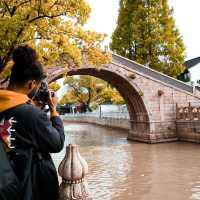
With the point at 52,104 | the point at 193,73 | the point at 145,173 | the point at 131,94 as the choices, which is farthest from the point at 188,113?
the point at 193,73

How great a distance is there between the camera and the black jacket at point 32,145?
7.14ft

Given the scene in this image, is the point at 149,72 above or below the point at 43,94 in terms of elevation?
above

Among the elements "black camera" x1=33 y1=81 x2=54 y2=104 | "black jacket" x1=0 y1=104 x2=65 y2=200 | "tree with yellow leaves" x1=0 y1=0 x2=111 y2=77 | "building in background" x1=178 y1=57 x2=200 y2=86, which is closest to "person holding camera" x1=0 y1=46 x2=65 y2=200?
"black jacket" x1=0 y1=104 x2=65 y2=200

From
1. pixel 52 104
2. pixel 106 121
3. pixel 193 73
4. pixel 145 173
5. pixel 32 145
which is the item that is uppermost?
pixel 193 73

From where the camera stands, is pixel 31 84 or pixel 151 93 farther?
pixel 151 93

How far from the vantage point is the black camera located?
102 inches

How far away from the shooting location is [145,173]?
10328 mm

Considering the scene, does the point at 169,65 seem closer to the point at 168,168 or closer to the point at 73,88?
the point at 168,168

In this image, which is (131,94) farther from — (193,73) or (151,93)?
(193,73)

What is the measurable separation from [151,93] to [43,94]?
673 inches

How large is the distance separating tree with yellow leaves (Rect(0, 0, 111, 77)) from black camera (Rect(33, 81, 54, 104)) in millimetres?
5490

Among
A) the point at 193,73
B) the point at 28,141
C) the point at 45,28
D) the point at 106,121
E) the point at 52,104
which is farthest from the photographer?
the point at 193,73

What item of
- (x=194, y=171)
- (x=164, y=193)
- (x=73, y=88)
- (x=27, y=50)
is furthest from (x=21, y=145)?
(x=73, y=88)

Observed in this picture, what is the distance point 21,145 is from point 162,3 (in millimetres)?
25413
